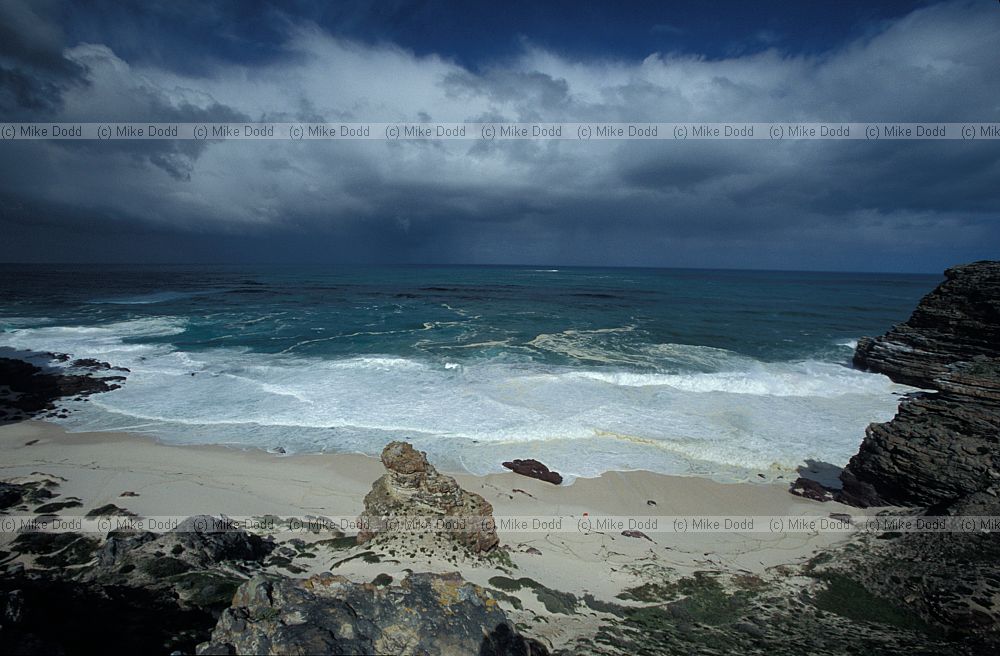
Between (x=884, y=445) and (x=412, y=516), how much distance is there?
42.2 feet

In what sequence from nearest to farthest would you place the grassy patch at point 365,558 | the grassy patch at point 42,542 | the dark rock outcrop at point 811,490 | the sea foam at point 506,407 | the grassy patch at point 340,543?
1. the grassy patch at point 42,542
2. the grassy patch at point 365,558
3. the grassy patch at point 340,543
4. the dark rock outcrop at point 811,490
5. the sea foam at point 506,407

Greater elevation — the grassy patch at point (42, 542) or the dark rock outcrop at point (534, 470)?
the grassy patch at point (42, 542)

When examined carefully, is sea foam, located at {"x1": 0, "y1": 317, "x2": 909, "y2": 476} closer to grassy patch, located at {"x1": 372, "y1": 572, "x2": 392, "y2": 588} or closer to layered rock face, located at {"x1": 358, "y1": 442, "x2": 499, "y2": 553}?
layered rock face, located at {"x1": 358, "y1": 442, "x2": 499, "y2": 553}

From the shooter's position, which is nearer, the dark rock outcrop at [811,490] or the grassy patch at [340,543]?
the grassy patch at [340,543]

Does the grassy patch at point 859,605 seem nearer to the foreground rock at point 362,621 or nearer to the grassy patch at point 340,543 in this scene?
the foreground rock at point 362,621

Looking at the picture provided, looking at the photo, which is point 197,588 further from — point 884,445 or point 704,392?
point 704,392

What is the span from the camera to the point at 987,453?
997 cm

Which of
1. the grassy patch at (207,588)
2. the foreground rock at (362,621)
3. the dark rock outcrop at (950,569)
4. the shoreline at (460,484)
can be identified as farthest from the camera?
the shoreline at (460,484)

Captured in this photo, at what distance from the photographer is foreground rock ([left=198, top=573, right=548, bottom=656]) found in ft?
12.6

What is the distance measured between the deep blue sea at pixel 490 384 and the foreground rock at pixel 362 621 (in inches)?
347

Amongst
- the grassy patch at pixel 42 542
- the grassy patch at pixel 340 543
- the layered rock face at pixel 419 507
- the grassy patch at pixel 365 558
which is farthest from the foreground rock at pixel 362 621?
the grassy patch at pixel 42 542

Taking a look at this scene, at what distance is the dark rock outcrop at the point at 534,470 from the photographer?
1286cm

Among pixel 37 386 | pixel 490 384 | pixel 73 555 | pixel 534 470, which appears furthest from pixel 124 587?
pixel 37 386

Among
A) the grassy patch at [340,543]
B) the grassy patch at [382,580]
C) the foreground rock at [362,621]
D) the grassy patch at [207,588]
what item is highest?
the foreground rock at [362,621]
